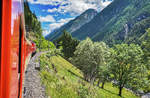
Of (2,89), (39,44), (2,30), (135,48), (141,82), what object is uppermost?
(39,44)

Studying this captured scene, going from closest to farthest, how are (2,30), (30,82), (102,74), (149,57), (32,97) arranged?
(2,30) < (32,97) < (30,82) < (102,74) < (149,57)

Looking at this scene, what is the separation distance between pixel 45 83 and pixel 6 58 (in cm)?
1100

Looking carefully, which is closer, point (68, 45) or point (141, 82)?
point (141, 82)

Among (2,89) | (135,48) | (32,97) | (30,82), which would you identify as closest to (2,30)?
(2,89)

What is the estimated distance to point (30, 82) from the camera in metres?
11.8

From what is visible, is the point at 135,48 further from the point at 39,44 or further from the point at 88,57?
the point at 39,44

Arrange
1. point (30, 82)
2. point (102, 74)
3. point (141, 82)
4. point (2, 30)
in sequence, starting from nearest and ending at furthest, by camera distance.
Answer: point (2, 30) < point (30, 82) < point (141, 82) < point (102, 74)

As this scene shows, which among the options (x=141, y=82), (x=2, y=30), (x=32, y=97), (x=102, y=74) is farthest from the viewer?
(x=102, y=74)

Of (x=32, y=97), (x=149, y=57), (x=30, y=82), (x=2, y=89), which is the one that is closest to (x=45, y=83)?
(x=30, y=82)

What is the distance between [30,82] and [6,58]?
1099 centimetres

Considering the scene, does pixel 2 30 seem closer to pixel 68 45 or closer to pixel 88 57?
pixel 88 57

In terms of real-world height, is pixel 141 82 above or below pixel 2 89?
below

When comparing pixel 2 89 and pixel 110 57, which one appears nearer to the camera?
pixel 2 89

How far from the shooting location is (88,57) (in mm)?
27594
